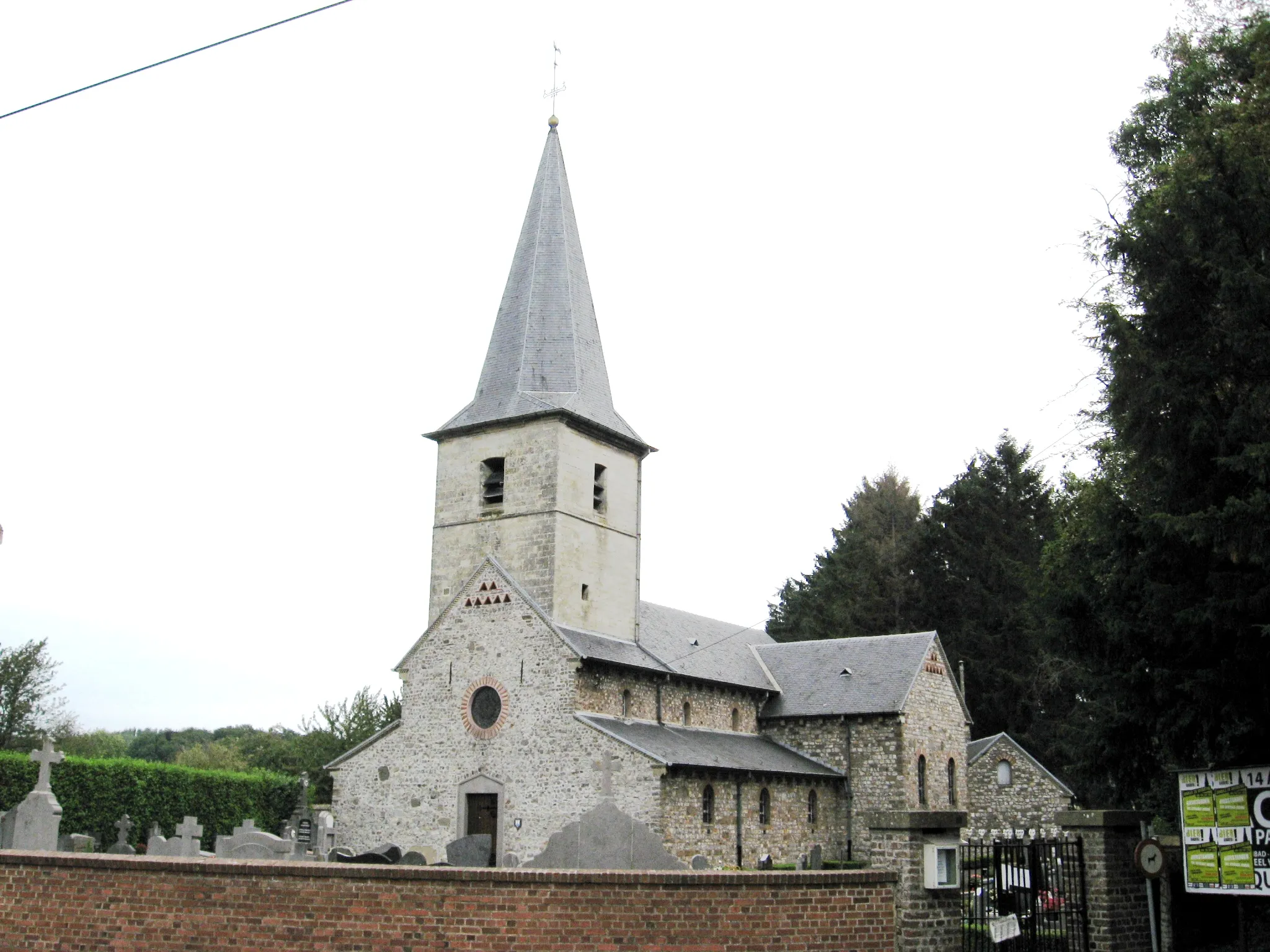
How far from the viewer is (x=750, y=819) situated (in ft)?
91.9

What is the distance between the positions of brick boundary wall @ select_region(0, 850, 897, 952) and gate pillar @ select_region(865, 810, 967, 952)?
140 millimetres

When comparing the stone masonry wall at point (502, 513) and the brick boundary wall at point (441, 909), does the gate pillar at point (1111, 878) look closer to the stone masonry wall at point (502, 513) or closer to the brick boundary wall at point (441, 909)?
the brick boundary wall at point (441, 909)

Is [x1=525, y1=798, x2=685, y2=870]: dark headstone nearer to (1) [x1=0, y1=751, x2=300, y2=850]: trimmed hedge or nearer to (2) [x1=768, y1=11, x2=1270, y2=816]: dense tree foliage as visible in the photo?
(2) [x1=768, y1=11, x2=1270, y2=816]: dense tree foliage

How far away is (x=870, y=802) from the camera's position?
3148 centimetres

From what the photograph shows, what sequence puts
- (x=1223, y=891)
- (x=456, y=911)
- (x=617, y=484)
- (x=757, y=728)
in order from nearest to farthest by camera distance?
(x=456, y=911), (x=1223, y=891), (x=617, y=484), (x=757, y=728)

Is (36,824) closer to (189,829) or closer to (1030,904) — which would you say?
(189,829)

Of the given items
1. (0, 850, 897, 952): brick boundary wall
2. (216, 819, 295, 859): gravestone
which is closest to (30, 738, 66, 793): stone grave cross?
(216, 819, 295, 859): gravestone

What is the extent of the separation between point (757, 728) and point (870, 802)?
4004 millimetres

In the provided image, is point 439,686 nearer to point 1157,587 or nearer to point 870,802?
point 870,802

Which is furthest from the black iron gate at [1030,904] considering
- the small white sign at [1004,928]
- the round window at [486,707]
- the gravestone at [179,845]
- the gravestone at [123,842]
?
the gravestone at [123,842]

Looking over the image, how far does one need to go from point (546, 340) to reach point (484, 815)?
12.4 m

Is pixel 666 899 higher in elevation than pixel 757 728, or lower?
lower

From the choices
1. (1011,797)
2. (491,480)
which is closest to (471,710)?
(491,480)

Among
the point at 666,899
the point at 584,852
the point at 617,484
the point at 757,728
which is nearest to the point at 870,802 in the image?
the point at 757,728
